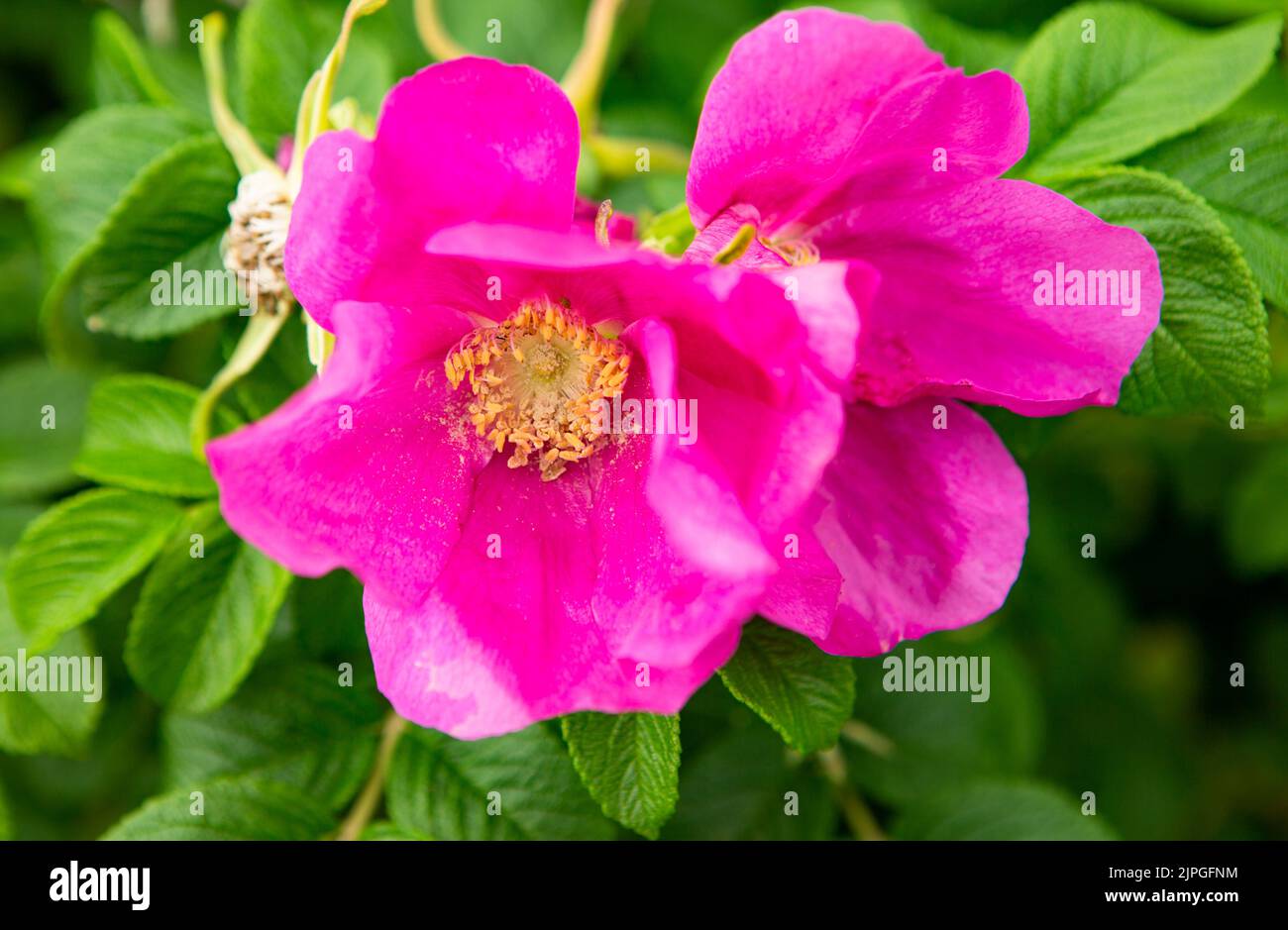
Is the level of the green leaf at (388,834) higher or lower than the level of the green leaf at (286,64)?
lower

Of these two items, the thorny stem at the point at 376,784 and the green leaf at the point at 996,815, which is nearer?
the thorny stem at the point at 376,784

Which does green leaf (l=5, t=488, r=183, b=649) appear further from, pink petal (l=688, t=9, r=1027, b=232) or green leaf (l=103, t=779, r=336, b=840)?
pink petal (l=688, t=9, r=1027, b=232)

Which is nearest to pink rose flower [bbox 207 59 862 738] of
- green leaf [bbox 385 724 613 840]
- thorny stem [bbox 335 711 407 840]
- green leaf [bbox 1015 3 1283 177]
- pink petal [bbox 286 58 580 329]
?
pink petal [bbox 286 58 580 329]

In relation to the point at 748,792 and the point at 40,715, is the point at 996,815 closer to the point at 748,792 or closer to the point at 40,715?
the point at 748,792

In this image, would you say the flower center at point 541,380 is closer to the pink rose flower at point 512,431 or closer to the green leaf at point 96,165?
the pink rose flower at point 512,431

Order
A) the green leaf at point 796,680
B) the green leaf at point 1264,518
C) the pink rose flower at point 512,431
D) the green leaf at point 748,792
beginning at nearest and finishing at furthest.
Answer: the pink rose flower at point 512,431 < the green leaf at point 796,680 < the green leaf at point 748,792 < the green leaf at point 1264,518

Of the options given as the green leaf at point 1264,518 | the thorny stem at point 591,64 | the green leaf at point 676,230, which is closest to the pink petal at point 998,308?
the green leaf at point 676,230
